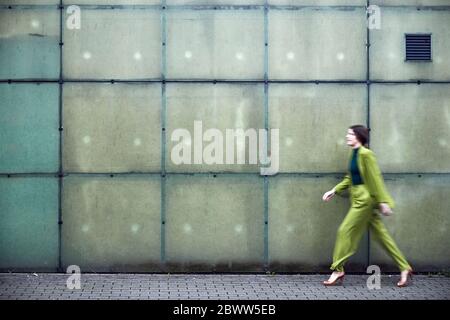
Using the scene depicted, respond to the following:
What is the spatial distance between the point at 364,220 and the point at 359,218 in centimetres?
8

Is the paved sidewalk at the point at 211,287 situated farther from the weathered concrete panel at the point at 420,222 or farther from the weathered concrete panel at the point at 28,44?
the weathered concrete panel at the point at 28,44

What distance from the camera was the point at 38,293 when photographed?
9727 millimetres

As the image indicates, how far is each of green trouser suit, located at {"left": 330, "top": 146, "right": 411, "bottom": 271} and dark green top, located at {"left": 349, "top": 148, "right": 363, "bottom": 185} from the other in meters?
0.05

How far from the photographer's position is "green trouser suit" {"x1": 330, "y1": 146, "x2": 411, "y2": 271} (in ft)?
32.7

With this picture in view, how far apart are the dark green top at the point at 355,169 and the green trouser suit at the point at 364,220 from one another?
5 cm

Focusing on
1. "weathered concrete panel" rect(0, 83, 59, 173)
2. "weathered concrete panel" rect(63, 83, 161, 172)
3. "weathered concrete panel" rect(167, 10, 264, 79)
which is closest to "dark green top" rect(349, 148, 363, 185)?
"weathered concrete panel" rect(167, 10, 264, 79)

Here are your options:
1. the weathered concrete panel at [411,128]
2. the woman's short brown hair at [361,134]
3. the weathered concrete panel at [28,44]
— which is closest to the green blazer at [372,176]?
the woman's short brown hair at [361,134]

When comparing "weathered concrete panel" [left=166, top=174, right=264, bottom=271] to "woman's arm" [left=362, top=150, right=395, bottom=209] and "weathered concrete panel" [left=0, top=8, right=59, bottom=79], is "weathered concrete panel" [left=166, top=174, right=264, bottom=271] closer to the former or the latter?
"woman's arm" [left=362, top=150, right=395, bottom=209]

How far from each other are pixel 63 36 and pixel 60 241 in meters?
2.78

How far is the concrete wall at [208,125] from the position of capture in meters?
10.9

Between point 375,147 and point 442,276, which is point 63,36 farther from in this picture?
point 442,276

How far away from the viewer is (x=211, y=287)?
10133mm

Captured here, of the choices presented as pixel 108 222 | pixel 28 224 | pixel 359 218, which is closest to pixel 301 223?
pixel 359 218
